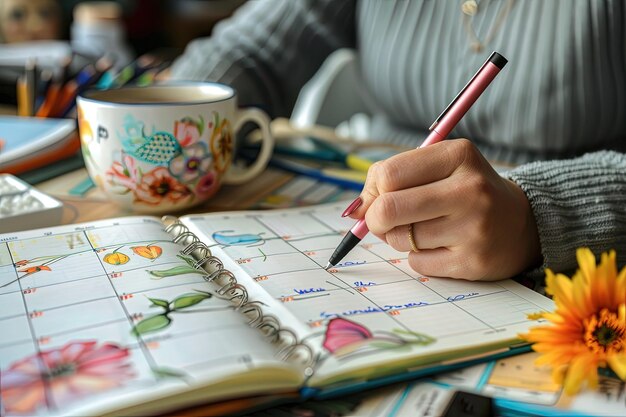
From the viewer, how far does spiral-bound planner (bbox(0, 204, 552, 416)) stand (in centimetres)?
32

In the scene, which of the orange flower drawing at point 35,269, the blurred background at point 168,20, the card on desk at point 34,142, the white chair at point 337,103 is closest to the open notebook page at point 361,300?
the orange flower drawing at point 35,269

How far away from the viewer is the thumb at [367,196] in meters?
0.47

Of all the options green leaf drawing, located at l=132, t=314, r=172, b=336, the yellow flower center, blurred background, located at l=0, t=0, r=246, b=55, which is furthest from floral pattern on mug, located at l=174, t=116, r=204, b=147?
blurred background, located at l=0, t=0, r=246, b=55

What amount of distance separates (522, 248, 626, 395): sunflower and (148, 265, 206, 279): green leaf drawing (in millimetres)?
215

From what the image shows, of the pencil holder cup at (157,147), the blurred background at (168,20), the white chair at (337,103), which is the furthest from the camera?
the blurred background at (168,20)

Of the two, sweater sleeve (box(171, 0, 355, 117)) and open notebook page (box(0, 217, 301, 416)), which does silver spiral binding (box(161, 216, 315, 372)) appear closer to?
open notebook page (box(0, 217, 301, 416))

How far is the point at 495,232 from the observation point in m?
0.47

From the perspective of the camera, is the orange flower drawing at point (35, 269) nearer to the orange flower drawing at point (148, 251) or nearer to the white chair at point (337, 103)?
the orange flower drawing at point (148, 251)

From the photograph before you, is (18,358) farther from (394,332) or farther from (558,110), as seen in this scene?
(558,110)

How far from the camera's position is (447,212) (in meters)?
0.46

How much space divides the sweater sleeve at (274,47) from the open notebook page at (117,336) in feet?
1.47

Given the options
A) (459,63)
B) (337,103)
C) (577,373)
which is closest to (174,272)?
(577,373)

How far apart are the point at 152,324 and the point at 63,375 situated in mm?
58

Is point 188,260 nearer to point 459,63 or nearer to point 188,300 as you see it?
point 188,300
